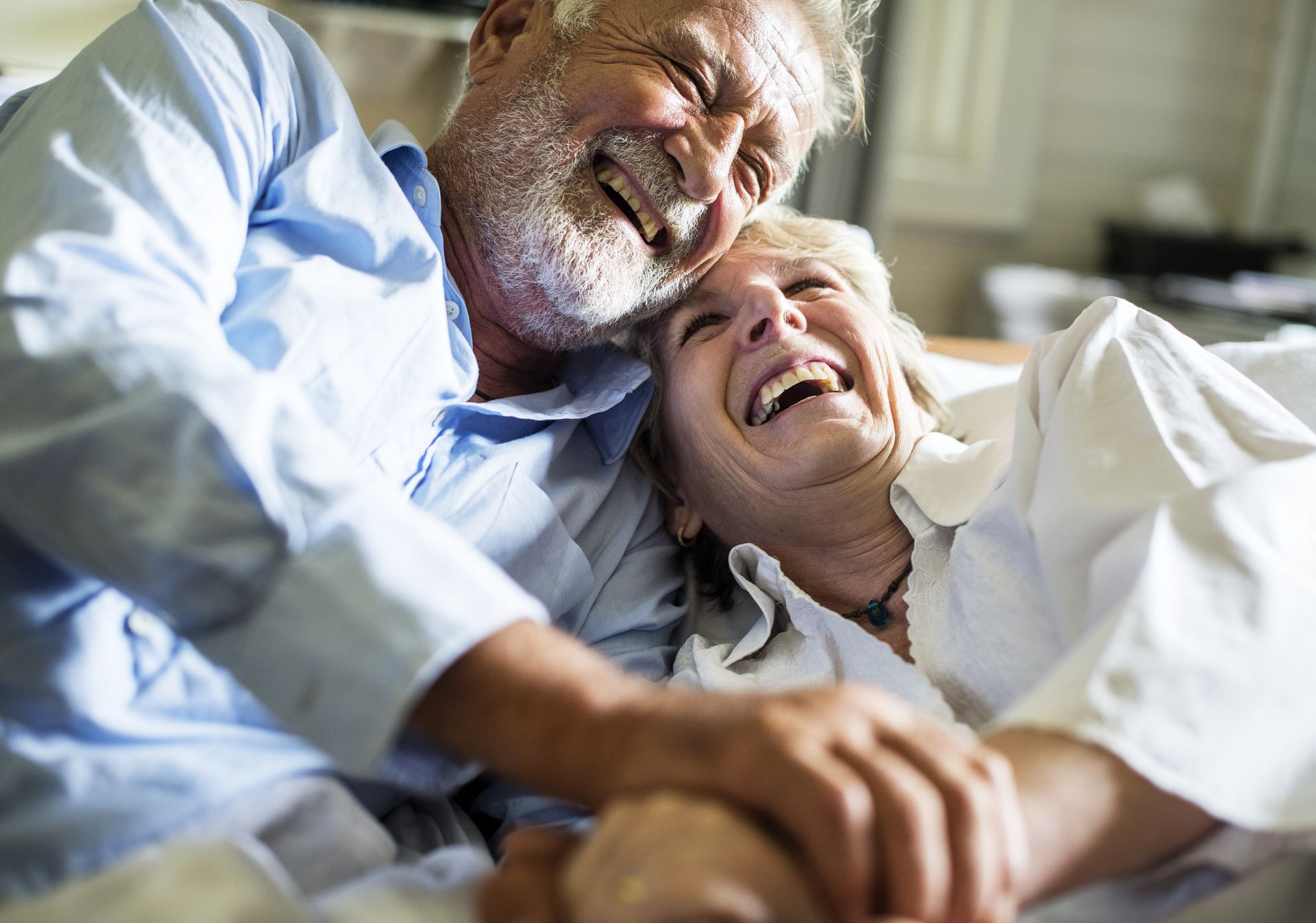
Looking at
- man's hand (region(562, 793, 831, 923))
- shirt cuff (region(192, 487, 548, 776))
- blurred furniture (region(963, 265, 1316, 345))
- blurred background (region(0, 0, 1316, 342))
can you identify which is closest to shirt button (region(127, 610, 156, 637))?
shirt cuff (region(192, 487, 548, 776))

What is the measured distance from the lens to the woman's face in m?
1.29

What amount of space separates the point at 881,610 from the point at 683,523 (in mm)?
312

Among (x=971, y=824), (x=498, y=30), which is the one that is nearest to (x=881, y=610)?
(x=971, y=824)

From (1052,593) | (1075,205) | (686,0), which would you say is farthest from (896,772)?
(1075,205)

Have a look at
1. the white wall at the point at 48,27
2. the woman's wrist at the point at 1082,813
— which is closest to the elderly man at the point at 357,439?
the woman's wrist at the point at 1082,813

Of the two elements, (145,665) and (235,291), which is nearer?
(145,665)

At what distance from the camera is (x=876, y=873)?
58cm

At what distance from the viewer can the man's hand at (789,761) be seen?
565 millimetres

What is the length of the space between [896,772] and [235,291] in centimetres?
81

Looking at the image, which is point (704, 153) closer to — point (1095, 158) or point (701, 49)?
point (701, 49)

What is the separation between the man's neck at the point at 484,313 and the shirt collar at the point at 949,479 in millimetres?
539

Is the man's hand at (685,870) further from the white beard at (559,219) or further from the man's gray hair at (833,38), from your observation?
the man's gray hair at (833,38)

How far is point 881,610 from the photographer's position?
1.30 metres

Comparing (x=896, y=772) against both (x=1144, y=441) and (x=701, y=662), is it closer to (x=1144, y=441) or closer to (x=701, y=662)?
(x=1144, y=441)
